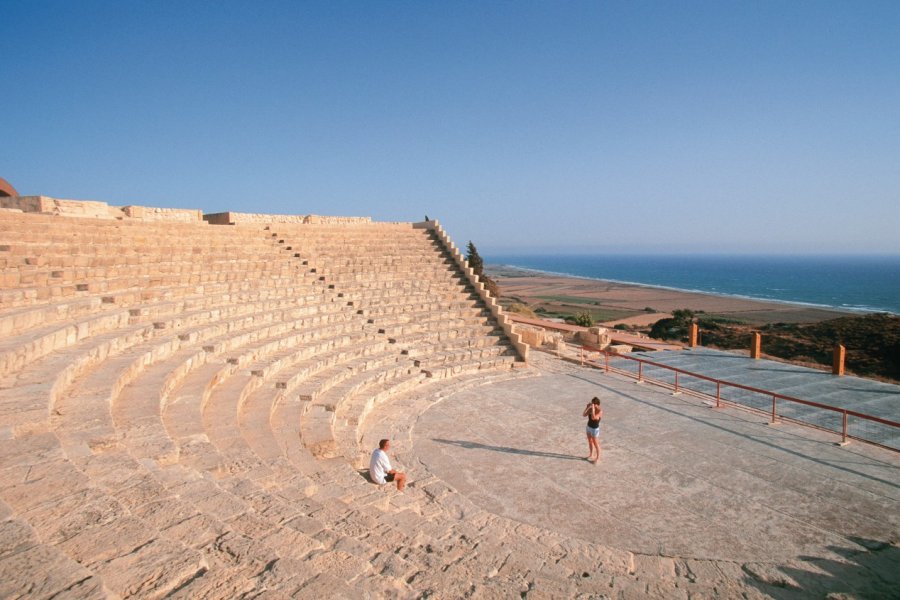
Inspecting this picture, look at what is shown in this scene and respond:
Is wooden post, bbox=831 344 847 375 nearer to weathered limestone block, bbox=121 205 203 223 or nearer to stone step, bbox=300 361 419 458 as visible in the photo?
stone step, bbox=300 361 419 458

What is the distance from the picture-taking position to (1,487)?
9.80 feet

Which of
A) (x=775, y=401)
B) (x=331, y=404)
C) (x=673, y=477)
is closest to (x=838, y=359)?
(x=775, y=401)

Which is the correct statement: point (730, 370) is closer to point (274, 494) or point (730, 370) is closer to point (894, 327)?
point (274, 494)

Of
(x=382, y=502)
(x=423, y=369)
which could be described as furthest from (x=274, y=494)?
(x=423, y=369)

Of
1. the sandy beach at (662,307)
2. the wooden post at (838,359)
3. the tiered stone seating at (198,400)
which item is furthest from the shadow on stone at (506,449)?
the sandy beach at (662,307)

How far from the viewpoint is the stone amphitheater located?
3.01 m

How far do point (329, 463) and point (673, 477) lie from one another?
5.04m

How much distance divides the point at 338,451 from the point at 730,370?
1121 cm

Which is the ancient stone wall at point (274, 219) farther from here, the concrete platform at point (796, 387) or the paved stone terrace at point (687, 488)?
the concrete platform at point (796, 387)

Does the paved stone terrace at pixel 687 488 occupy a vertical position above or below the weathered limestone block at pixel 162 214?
below

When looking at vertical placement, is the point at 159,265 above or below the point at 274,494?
above

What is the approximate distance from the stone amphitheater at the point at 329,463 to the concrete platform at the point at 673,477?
4 cm

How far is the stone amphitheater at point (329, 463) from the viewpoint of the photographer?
301 cm

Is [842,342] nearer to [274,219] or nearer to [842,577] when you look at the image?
[842,577]
